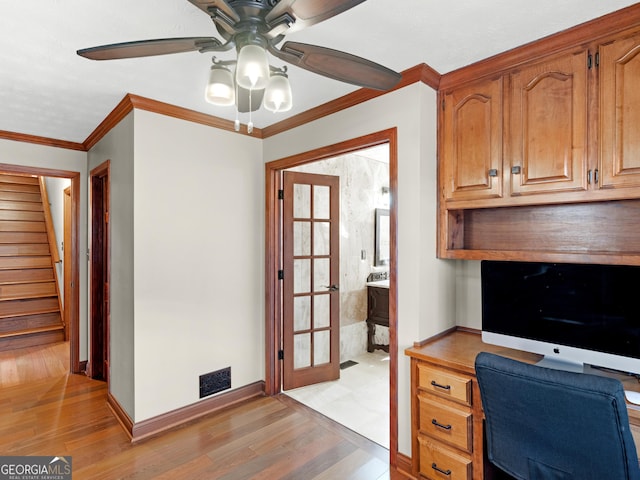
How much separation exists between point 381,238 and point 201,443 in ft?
9.72

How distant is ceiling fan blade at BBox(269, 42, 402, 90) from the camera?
1.23 meters

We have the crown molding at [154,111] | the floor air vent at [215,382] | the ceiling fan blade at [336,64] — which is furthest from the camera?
the floor air vent at [215,382]

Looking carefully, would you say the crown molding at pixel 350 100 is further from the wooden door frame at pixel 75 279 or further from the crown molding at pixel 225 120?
the wooden door frame at pixel 75 279

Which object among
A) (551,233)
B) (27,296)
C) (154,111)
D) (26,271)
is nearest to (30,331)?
(27,296)

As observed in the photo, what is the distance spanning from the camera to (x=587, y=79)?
1681 mm

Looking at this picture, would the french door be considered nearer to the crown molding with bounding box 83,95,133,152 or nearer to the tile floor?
the tile floor

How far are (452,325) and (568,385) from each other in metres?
1.23

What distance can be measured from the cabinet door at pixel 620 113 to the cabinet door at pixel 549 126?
7 centimetres

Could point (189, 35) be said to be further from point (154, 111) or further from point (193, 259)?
point (193, 259)

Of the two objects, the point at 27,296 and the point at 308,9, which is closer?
the point at 308,9

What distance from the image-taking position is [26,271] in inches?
211

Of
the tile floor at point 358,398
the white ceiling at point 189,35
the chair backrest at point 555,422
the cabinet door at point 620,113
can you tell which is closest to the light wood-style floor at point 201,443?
the tile floor at point 358,398

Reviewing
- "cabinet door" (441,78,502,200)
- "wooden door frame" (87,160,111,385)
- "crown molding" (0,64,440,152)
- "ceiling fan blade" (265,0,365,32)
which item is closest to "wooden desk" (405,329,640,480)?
"cabinet door" (441,78,502,200)

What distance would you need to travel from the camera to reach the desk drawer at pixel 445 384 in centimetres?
179
